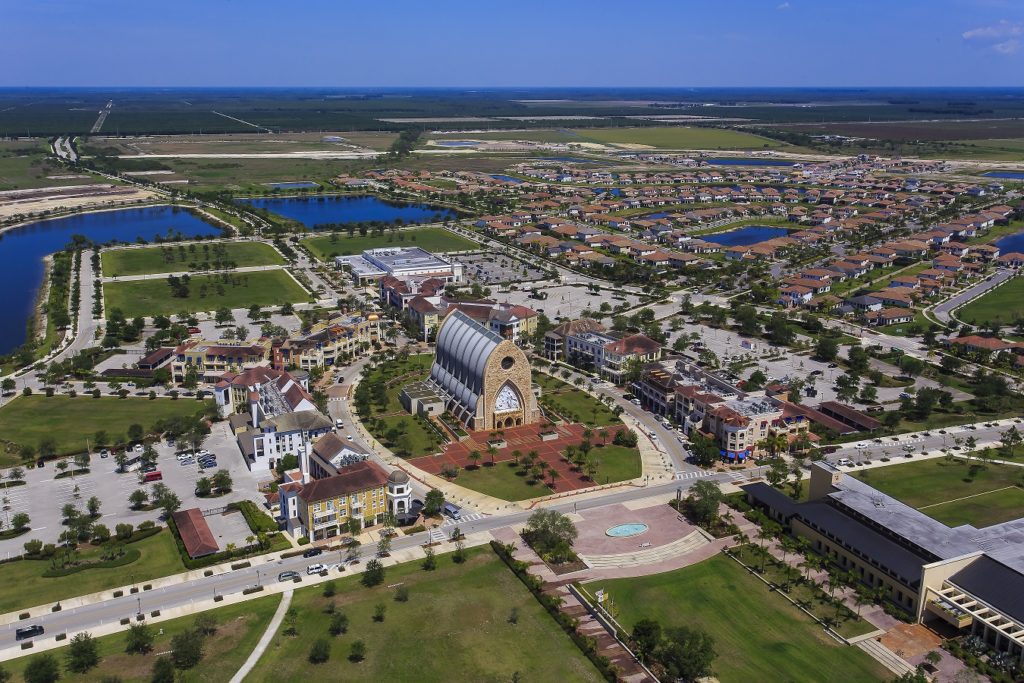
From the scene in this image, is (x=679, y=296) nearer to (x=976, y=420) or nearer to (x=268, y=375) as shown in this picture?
(x=976, y=420)

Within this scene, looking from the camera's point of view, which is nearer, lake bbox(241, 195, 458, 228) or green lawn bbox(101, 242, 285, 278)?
green lawn bbox(101, 242, 285, 278)

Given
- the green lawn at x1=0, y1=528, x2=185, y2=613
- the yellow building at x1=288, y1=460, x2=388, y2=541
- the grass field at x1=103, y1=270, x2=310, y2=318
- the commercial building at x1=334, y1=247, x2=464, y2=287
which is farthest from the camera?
the commercial building at x1=334, y1=247, x2=464, y2=287

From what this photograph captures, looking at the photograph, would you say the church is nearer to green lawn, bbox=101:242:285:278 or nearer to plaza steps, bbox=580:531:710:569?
plaza steps, bbox=580:531:710:569

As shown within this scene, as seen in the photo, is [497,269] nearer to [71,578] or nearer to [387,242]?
[387,242]

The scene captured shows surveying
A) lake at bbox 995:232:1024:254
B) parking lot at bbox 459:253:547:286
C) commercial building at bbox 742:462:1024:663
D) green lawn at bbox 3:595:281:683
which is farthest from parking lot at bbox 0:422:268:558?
lake at bbox 995:232:1024:254

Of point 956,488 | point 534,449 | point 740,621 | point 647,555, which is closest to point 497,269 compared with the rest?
point 534,449

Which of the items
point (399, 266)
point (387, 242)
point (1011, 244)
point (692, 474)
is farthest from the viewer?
point (1011, 244)

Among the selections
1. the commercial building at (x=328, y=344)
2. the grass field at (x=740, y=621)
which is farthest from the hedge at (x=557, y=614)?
the commercial building at (x=328, y=344)
